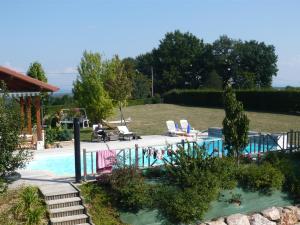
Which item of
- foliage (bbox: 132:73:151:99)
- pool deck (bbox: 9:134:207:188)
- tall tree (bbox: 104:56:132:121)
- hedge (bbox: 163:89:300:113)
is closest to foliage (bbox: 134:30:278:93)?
foliage (bbox: 132:73:151:99)

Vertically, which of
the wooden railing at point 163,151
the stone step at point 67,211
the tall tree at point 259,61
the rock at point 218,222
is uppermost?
the tall tree at point 259,61

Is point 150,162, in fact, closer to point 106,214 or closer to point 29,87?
point 106,214

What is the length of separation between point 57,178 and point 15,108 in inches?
129

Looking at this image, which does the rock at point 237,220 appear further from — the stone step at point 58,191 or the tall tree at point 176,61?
the tall tree at point 176,61

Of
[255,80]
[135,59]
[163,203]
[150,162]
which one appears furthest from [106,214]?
[135,59]

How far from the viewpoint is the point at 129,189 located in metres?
12.0

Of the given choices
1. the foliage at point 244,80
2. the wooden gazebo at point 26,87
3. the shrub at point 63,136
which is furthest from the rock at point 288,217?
the foliage at point 244,80

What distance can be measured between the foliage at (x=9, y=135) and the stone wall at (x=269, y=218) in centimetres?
605

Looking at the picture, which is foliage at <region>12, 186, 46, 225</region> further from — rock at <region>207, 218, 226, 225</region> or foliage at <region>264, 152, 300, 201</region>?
foliage at <region>264, 152, 300, 201</region>

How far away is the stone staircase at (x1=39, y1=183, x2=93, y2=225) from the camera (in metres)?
11.2

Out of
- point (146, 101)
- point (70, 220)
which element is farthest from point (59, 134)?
point (146, 101)

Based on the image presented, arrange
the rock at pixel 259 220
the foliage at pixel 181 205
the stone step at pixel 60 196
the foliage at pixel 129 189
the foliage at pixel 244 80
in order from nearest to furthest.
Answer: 1. the stone step at pixel 60 196
2. the foliage at pixel 129 189
3. the foliage at pixel 181 205
4. the rock at pixel 259 220
5. the foliage at pixel 244 80

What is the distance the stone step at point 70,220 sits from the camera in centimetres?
1102

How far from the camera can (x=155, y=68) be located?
3531 inches
